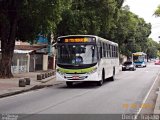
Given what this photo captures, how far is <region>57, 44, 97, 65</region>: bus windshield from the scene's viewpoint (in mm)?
24163

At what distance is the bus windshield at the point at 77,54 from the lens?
24.2 meters

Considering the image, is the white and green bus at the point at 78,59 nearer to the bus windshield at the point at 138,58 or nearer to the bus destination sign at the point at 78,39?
the bus destination sign at the point at 78,39

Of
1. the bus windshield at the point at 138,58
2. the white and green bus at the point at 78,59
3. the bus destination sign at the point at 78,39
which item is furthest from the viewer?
the bus windshield at the point at 138,58

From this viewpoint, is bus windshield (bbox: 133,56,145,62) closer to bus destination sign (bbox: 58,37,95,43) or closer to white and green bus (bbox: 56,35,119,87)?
white and green bus (bbox: 56,35,119,87)

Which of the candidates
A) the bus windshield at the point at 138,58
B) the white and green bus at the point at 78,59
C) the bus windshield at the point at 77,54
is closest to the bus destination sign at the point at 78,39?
the white and green bus at the point at 78,59

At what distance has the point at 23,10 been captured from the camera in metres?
28.8

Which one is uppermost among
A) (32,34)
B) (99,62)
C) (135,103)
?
(32,34)

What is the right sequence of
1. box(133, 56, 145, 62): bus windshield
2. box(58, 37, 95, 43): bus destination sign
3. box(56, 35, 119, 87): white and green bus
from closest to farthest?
box(56, 35, 119, 87): white and green bus → box(58, 37, 95, 43): bus destination sign → box(133, 56, 145, 62): bus windshield

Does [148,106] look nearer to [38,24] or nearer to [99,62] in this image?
[99,62]

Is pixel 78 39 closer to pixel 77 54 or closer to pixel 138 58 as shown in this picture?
pixel 77 54

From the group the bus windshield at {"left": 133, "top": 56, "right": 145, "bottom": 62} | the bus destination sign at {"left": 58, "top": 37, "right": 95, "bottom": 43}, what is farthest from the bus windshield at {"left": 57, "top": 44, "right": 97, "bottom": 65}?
the bus windshield at {"left": 133, "top": 56, "right": 145, "bottom": 62}

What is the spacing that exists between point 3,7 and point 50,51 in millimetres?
26438

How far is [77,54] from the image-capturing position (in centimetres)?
2419

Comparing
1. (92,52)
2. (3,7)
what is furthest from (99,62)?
(3,7)
